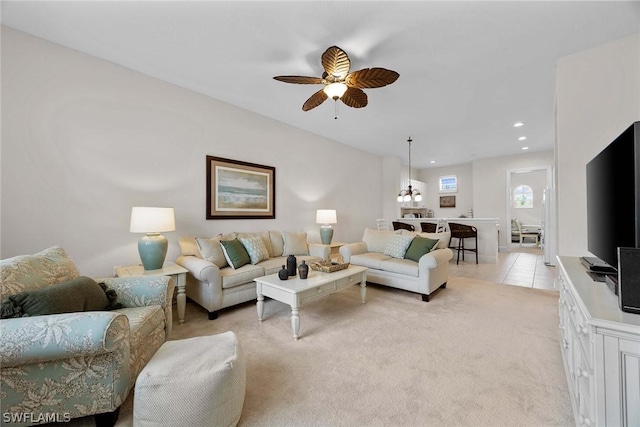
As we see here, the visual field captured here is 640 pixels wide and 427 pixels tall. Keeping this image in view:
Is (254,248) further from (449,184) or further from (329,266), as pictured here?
(449,184)

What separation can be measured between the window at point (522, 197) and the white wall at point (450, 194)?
2.74 meters

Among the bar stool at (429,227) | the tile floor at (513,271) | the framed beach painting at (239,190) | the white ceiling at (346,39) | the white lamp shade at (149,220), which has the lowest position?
the tile floor at (513,271)

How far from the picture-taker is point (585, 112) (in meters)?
2.48

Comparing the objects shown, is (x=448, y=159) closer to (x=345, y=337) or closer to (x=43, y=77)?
(x=345, y=337)

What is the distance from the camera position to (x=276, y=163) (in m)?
4.30

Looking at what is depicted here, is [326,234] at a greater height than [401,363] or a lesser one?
greater

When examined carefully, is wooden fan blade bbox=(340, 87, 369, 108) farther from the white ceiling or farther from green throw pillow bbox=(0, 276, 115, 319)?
green throw pillow bbox=(0, 276, 115, 319)

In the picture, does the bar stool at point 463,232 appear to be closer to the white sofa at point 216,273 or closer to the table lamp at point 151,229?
the white sofa at point 216,273

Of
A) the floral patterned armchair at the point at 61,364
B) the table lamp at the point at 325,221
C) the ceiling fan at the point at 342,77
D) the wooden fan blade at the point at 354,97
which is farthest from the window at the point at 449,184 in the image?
the floral patterned armchair at the point at 61,364

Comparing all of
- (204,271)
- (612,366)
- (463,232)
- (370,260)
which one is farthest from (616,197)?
(463,232)

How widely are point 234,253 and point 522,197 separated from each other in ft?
35.2

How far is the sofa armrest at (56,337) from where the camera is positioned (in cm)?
105

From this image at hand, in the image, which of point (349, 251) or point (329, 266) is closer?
point (329, 266)

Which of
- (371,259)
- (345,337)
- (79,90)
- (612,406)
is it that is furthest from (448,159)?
(79,90)
